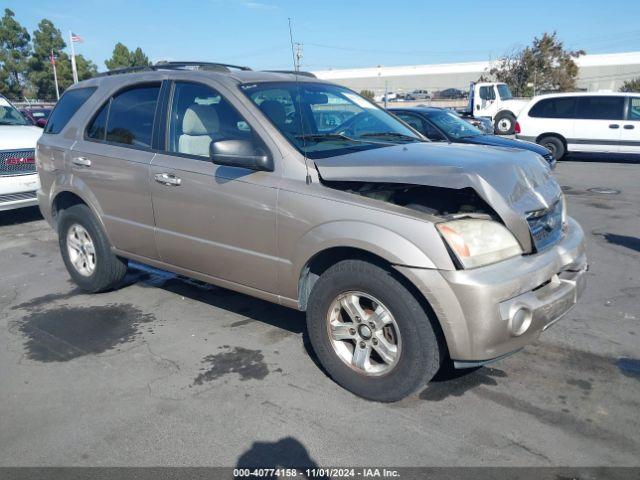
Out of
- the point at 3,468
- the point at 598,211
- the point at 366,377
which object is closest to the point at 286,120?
the point at 366,377

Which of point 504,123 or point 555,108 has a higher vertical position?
point 555,108

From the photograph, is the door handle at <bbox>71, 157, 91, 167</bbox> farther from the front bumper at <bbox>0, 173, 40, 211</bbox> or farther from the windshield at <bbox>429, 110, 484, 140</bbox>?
the windshield at <bbox>429, 110, 484, 140</bbox>

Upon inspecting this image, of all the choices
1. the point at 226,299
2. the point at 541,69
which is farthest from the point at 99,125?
the point at 541,69

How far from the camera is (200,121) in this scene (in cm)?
420

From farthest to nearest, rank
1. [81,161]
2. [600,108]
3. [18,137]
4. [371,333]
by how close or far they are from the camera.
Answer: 1. [600,108]
2. [18,137]
3. [81,161]
4. [371,333]

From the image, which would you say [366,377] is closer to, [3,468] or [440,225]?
[440,225]

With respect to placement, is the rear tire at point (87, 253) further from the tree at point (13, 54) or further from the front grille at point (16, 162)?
the tree at point (13, 54)

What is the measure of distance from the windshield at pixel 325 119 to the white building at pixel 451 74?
61.6 m

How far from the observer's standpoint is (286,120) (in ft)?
12.8

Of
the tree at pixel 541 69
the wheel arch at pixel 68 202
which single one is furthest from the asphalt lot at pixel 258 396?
the tree at pixel 541 69

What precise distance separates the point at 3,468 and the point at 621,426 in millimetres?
3256

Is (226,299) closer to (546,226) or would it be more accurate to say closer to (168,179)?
(168,179)

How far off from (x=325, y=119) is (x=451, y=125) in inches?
272

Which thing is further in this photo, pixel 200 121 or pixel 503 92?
pixel 503 92
